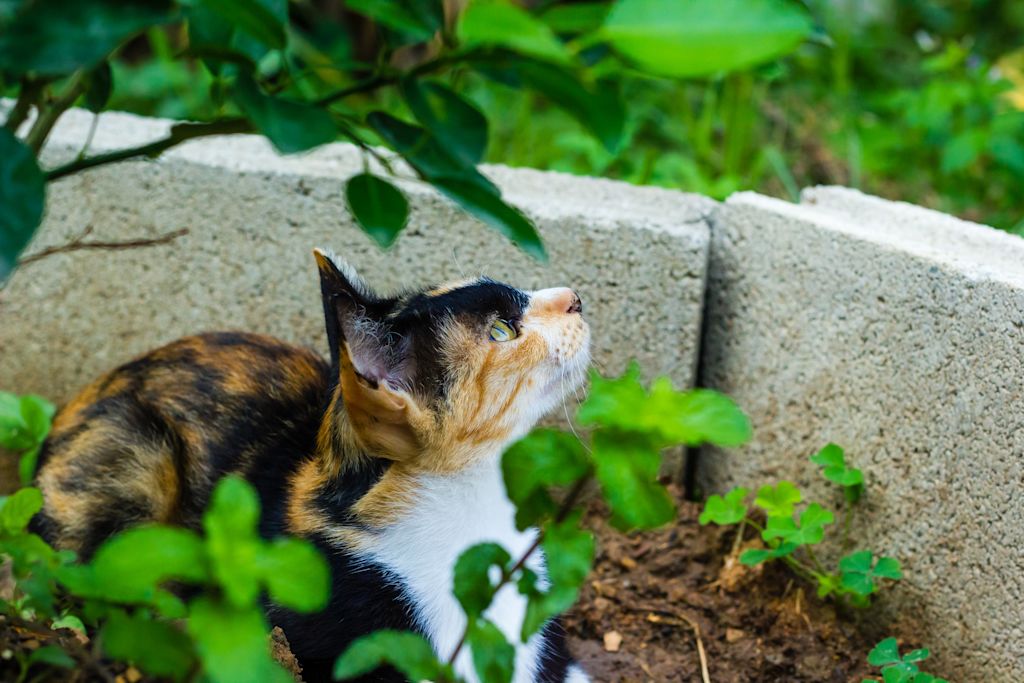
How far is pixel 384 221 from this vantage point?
184 centimetres

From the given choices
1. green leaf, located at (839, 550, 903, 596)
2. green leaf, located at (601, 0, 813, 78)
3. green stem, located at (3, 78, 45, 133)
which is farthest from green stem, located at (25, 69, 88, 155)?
green leaf, located at (839, 550, 903, 596)

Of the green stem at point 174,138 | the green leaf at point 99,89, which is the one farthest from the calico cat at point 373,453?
the green leaf at point 99,89

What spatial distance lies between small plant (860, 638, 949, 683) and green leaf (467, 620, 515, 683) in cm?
113

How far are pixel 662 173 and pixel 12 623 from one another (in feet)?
9.93

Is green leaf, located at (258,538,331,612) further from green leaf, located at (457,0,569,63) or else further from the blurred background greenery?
the blurred background greenery

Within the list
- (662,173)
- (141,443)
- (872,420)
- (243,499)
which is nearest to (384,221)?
(243,499)

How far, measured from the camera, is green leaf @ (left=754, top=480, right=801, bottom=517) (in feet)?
8.98

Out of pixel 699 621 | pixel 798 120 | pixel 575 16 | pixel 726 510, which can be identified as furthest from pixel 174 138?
pixel 798 120

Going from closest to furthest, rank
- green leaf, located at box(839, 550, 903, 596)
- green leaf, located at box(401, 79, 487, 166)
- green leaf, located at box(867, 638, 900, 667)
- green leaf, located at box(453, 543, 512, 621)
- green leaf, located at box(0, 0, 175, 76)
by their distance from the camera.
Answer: green leaf, located at box(0, 0, 175, 76), green leaf, located at box(453, 543, 512, 621), green leaf, located at box(401, 79, 487, 166), green leaf, located at box(867, 638, 900, 667), green leaf, located at box(839, 550, 903, 596)

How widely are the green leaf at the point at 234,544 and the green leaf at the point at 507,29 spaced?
59cm

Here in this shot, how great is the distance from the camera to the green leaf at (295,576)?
51.5 inches

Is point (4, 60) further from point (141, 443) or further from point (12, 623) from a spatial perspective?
point (141, 443)

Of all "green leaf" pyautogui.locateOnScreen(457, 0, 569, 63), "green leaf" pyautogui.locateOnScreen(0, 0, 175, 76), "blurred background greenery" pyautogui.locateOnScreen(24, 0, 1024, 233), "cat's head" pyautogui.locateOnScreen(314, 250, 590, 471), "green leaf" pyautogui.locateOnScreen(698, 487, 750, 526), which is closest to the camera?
"green leaf" pyautogui.locateOnScreen(457, 0, 569, 63)

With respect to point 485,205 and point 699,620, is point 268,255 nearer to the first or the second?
point 699,620
